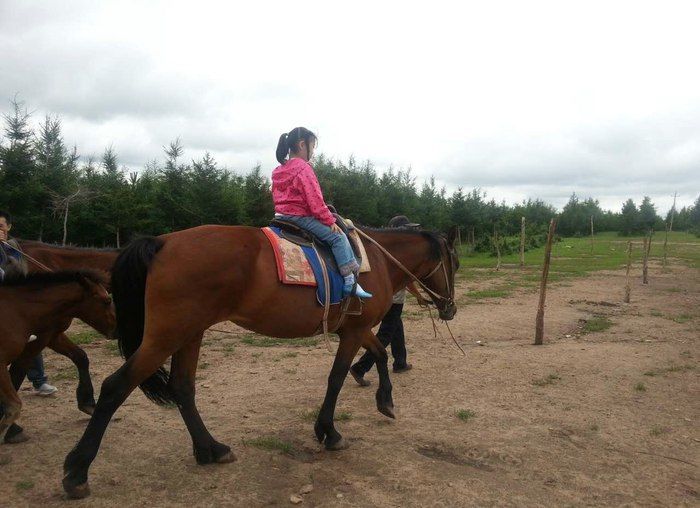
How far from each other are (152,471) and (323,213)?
8.21 ft

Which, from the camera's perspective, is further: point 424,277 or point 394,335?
point 394,335

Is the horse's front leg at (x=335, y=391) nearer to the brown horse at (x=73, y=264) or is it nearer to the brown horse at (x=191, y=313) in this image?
the brown horse at (x=191, y=313)

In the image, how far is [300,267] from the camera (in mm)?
4094

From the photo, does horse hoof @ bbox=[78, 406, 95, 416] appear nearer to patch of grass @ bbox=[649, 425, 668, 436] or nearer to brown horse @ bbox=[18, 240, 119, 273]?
brown horse @ bbox=[18, 240, 119, 273]

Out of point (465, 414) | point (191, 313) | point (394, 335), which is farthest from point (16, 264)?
point (465, 414)

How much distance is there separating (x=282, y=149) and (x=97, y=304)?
240 cm

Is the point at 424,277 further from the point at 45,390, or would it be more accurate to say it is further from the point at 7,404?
the point at 45,390

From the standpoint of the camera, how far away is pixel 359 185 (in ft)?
96.0

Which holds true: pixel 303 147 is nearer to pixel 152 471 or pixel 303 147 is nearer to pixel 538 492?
pixel 152 471

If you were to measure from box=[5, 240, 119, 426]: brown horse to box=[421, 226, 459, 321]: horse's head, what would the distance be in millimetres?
3487

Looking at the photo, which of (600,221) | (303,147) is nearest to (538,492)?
(303,147)

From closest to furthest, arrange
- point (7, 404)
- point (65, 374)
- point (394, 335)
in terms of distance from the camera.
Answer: point (7, 404) → point (65, 374) → point (394, 335)

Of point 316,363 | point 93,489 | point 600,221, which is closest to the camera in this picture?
point 93,489

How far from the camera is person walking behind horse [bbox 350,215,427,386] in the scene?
6228 mm
